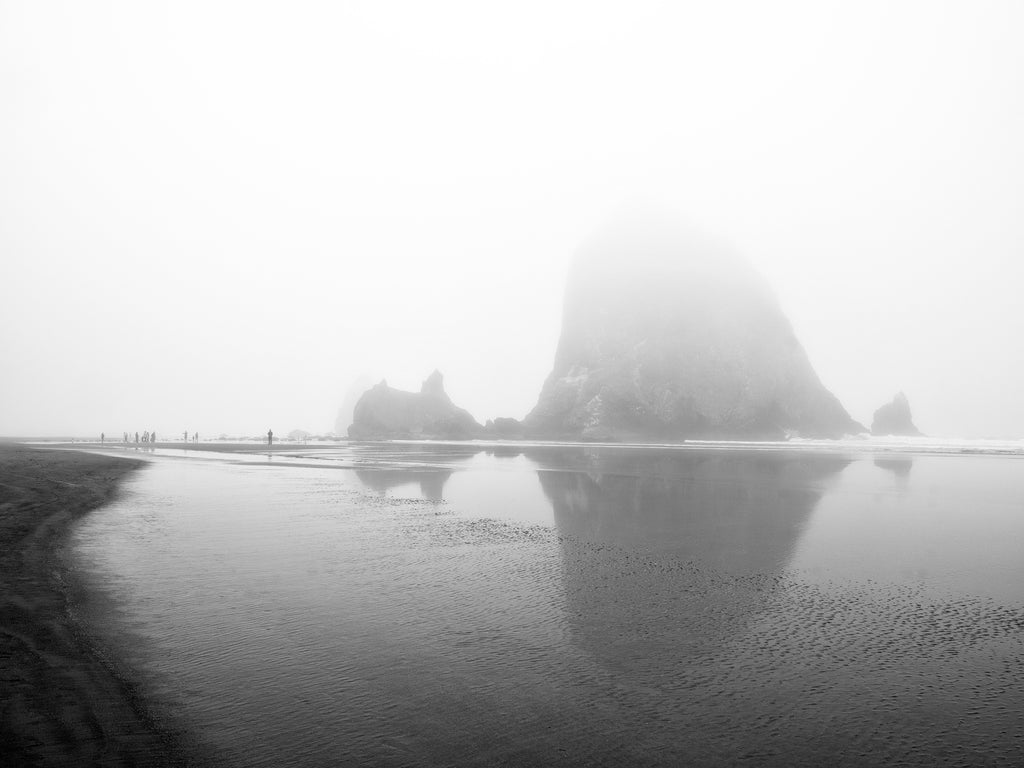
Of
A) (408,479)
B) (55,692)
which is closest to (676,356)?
(408,479)

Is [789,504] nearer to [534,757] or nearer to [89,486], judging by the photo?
[534,757]

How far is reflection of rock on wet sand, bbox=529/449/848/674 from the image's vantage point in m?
7.23

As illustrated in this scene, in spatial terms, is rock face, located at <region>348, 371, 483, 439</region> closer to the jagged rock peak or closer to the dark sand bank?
the jagged rock peak

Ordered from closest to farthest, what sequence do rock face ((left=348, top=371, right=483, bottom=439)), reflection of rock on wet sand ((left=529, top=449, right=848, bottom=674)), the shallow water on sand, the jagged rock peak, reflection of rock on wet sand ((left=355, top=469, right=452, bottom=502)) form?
the shallow water on sand < reflection of rock on wet sand ((left=529, top=449, right=848, bottom=674)) < reflection of rock on wet sand ((left=355, top=469, right=452, bottom=502)) < rock face ((left=348, top=371, right=483, bottom=439)) < the jagged rock peak

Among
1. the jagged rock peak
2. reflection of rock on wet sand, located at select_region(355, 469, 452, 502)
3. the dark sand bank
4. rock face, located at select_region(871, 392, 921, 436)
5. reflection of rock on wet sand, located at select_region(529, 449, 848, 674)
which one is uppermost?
the jagged rock peak

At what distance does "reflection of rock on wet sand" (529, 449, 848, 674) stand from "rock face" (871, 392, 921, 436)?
73.8 m

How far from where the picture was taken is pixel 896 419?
83875mm

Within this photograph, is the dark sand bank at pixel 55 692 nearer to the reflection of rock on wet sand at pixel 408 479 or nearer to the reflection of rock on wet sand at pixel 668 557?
the reflection of rock on wet sand at pixel 668 557

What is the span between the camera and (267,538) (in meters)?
13.1

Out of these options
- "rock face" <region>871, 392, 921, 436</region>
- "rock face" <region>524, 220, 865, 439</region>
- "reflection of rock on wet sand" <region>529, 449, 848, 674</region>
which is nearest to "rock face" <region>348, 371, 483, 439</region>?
"rock face" <region>524, 220, 865, 439</region>

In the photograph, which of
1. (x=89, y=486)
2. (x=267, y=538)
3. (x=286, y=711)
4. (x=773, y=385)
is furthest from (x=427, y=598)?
(x=773, y=385)

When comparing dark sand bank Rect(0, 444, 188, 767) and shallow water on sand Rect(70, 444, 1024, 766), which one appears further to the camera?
shallow water on sand Rect(70, 444, 1024, 766)

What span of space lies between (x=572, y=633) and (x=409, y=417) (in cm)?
9501

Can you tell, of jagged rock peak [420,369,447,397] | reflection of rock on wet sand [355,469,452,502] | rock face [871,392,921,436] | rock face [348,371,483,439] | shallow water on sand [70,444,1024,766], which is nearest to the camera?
shallow water on sand [70,444,1024,766]
